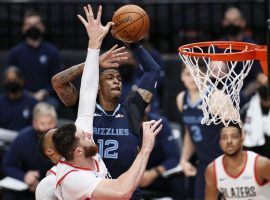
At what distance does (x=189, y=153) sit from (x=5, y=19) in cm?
455

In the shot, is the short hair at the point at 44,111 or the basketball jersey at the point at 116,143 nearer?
the basketball jersey at the point at 116,143

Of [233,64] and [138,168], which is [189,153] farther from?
[138,168]

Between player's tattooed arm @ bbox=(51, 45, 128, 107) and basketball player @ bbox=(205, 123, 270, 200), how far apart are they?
1.63m

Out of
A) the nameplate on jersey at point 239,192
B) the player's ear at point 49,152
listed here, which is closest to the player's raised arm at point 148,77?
the player's ear at point 49,152

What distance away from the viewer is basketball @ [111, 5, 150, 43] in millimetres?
7191

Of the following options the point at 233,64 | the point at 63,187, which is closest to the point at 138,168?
the point at 63,187

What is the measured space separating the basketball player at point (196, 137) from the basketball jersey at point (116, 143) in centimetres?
220

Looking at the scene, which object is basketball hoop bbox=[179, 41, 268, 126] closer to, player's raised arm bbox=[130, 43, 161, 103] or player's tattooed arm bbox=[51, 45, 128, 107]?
player's raised arm bbox=[130, 43, 161, 103]

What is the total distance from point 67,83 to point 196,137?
2834mm

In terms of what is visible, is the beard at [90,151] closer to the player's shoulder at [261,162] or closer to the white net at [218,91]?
the white net at [218,91]

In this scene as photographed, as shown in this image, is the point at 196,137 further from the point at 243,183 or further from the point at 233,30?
the point at 233,30

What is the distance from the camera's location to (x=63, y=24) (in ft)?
43.8

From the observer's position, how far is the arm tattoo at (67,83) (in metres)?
7.17

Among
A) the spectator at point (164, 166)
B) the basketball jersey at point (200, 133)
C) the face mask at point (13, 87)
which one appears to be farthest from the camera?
the face mask at point (13, 87)
